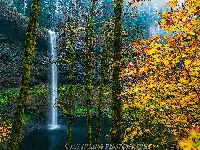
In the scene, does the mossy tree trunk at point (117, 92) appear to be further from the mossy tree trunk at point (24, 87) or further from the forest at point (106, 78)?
the mossy tree trunk at point (24, 87)

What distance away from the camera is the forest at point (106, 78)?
674cm

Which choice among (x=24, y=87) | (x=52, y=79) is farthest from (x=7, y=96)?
(x=24, y=87)

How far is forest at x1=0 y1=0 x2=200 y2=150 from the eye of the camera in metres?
6.74

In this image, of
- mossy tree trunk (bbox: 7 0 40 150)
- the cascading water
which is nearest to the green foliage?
the cascading water

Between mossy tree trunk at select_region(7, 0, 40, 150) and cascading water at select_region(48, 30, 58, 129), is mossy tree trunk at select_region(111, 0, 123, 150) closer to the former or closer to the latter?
mossy tree trunk at select_region(7, 0, 40, 150)

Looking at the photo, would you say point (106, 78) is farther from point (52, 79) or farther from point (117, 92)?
point (52, 79)

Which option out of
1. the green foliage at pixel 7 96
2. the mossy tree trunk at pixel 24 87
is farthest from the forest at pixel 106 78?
the green foliage at pixel 7 96

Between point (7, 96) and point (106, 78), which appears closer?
point (106, 78)

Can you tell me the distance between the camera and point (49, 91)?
1804 inches

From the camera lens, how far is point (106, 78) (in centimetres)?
1409

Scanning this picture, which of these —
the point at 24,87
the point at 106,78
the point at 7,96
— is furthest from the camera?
the point at 7,96

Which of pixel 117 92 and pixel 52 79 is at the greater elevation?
pixel 52 79

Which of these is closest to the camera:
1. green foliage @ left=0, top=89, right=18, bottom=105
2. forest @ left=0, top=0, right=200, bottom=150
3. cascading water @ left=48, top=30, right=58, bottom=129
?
forest @ left=0, top=0, right=200, bottom=150

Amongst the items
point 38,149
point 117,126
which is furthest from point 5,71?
point 117,126
